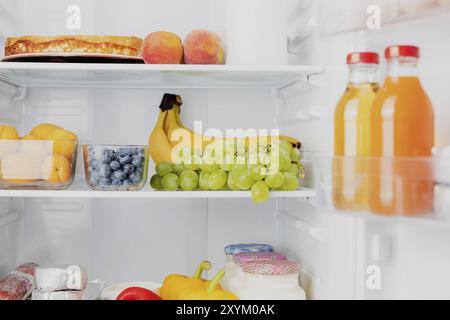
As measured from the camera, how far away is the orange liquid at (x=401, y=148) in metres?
0.79

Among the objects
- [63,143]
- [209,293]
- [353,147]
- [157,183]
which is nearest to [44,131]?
[63,143]

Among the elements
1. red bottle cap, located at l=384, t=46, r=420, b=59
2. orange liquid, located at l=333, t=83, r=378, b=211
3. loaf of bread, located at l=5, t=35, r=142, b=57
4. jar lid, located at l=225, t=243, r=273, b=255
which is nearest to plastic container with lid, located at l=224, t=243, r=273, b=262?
jar lid, located at l=225, t=243, r=273, b=255

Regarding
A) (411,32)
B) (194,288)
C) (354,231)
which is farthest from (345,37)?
(194,288)

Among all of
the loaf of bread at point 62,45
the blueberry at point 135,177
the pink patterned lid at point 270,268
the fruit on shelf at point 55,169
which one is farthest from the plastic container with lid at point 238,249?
the loaf of bread at point 62,45

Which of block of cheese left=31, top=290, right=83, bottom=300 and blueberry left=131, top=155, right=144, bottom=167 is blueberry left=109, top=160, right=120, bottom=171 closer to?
blueberry left=131, top=155, right=144, bottom=167

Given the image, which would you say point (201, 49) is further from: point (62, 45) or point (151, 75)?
point (62, 45)

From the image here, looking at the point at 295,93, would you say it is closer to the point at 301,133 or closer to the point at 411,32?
the point at 301,133

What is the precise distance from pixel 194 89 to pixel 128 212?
0.40m

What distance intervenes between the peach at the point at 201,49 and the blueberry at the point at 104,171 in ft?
1.05

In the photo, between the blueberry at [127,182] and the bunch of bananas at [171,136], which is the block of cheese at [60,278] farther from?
the bunch of bananas at [171,136]

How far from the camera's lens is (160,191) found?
1.38m

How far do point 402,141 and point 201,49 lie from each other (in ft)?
2.34

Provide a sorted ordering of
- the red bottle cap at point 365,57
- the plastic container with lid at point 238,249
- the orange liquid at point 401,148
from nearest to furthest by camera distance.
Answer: the orange liquid at point 401,148
the red bottle cap at point 365,57
the plastic container with lid at point 238,249

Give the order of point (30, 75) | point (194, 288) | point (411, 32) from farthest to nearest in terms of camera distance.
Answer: point (30, 75) → point (194, 288) → point (411, 32)
